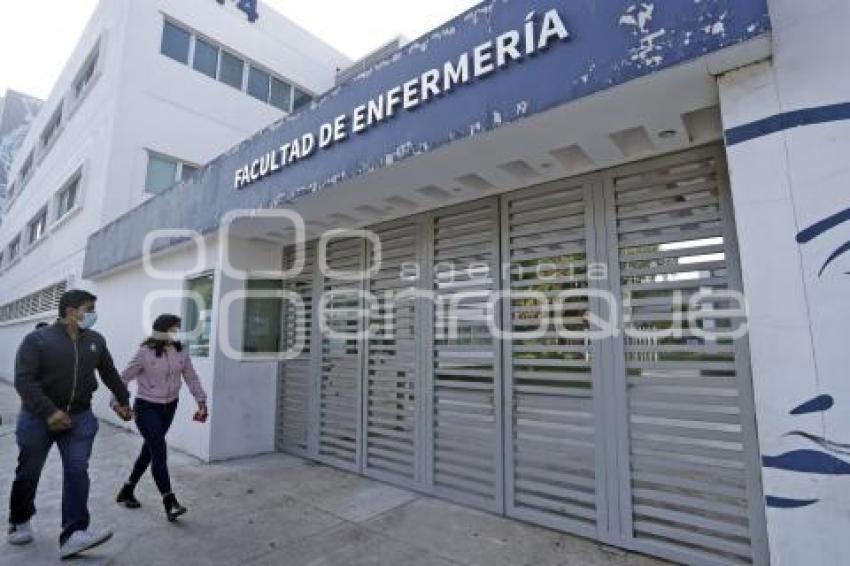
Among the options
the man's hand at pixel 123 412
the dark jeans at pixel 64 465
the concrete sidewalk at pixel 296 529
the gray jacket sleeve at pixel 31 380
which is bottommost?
the concrete sidewalk at pixel 296 529

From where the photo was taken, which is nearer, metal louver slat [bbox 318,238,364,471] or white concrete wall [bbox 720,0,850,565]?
white concrete wall [bbox 720,0,850,565]

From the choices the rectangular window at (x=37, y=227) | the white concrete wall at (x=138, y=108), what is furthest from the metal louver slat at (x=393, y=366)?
the rectangular window at (x=37, y=227)

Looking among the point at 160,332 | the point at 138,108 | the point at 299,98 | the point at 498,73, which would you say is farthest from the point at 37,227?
the point at 498,73

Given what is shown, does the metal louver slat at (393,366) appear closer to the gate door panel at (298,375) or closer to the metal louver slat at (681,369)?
the gate door panel at (298,375)

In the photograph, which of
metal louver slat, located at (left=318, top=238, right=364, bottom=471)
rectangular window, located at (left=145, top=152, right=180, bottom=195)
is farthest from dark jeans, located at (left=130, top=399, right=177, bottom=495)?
rectangular window, located at (left=145, top=152, right=180, bottom=195)

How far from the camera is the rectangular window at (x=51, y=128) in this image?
640 inches

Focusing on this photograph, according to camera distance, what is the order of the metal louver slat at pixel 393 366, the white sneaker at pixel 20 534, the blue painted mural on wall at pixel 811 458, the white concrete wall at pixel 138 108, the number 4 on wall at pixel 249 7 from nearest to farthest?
the blue painted mural on wall at pixel 811 458 < the white sneaker at pixel 20 534 < the metal louver slat at pixel 393 366 < the white concrete wall at pixel 138 108 < the number 4 on wall at pixel 249 7

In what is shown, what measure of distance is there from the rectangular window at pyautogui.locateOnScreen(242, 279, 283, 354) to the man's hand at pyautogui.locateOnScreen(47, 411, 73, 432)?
322 cm

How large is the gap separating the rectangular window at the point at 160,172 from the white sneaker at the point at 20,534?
842 cm

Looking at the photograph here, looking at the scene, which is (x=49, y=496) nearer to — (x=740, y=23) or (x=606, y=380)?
(x=606, y=380)

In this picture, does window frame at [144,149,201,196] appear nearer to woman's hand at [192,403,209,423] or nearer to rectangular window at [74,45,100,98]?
rectangular window at [74,45,100,98]

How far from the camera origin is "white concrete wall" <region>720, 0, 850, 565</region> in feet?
7.61

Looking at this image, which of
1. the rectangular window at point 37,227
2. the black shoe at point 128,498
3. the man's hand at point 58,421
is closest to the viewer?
the man's hand at point 58,421

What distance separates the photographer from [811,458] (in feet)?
7.73
